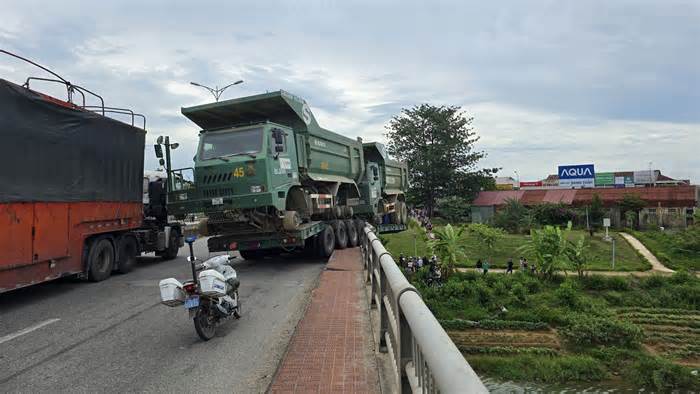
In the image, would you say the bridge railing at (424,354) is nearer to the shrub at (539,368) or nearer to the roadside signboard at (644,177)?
the shrub at (539,368)

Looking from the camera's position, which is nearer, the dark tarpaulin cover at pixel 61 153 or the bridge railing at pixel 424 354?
the bridge railing at pixel 424 354

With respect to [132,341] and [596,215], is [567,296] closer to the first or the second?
[132,341]

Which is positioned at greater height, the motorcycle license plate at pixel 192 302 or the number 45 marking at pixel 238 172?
the number 45 marking at pixel 238 172

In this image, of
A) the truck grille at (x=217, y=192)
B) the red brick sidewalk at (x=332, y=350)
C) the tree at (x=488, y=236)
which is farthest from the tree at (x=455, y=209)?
the red brick sidewalk at (x=332, y=350)

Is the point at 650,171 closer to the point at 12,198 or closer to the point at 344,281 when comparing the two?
the point at 344,281

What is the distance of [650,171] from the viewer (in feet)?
201

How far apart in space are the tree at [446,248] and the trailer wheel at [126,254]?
14.7 meters

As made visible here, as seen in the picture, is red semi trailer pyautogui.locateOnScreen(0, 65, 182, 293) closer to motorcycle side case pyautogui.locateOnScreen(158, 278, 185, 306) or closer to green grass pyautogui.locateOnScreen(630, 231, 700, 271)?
motorcycle side case pyautogui.locateOnScreen(158, 278, 185, 306)

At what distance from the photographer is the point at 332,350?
199 inches

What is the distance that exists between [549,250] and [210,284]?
72.0ft

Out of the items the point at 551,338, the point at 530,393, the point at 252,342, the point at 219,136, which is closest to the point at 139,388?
the point at 252,342

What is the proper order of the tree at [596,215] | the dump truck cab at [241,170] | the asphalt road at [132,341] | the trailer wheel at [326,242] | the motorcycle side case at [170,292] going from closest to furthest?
the asphalt road at [132,341] → the motorcycle side case at [170,292] → the dump truck cab at [241,170] → the trailer wheel at [326,242] → the tree at [596,215]

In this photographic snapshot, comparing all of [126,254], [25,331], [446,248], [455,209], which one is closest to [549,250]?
[446,248]

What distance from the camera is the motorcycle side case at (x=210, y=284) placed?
5684mm
